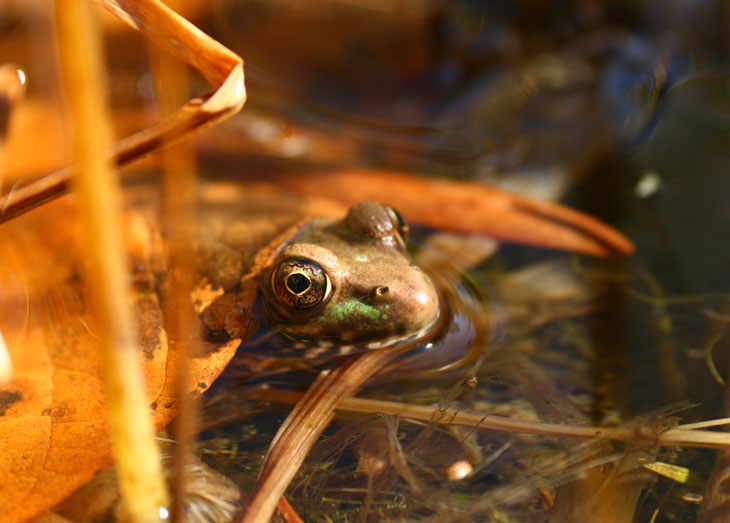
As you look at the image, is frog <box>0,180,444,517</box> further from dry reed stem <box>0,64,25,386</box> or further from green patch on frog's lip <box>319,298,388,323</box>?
dry reed stem <box>0,64,25,386</box>

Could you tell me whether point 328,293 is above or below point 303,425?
above

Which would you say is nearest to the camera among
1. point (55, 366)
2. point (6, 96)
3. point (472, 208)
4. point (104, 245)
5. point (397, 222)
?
point (104, 245)

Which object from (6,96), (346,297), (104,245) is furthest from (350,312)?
(6,96)

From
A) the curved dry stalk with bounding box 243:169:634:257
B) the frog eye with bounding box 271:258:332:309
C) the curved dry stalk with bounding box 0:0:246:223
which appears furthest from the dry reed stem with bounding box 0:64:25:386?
the curved dry stalk with bounding box 243:169:634:257

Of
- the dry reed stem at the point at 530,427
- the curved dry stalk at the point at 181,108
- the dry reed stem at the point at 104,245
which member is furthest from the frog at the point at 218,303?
the dry reed stem at the point at 104,245

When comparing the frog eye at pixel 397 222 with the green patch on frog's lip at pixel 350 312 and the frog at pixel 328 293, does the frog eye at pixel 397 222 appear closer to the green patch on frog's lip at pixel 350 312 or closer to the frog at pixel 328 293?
the frog at pixel 328 293

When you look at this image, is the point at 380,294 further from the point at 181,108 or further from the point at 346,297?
the point at 181,108

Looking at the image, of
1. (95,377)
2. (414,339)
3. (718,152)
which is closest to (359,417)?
(414,339)
